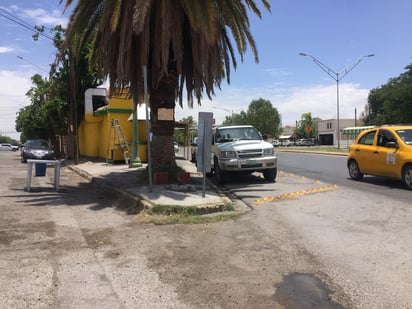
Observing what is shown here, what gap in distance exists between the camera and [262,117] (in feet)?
320

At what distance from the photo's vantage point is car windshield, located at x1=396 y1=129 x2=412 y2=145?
1131cm

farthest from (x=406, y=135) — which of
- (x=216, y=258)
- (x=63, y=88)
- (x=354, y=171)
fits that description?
(x=63, y=88)

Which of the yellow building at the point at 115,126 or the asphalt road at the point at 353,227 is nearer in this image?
the asphalt road at the point at 353,227

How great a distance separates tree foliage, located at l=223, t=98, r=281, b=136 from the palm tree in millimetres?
82999

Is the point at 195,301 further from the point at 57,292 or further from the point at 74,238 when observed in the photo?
the point at 74,238

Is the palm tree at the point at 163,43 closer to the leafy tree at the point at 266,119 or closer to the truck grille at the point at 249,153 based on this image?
the truck grille at the point at 249,153

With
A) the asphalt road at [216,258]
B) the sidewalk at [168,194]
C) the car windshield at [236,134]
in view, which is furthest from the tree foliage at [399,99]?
the asphalt road at [216,258]

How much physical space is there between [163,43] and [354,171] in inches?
279

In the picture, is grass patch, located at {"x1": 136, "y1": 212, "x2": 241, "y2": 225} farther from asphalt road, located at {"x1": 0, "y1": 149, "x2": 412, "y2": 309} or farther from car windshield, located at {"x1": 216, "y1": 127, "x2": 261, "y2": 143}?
car windshield, located at {"x1": 216, "y1": 127, "x2": 261, "y2": 143}

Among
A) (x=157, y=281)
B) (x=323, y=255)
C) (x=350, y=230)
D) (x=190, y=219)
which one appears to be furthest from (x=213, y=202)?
(x=157, y=281)

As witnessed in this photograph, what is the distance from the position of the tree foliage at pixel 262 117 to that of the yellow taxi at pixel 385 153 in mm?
82898

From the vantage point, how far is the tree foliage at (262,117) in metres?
97.2

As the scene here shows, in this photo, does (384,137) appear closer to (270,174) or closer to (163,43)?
(270,174)

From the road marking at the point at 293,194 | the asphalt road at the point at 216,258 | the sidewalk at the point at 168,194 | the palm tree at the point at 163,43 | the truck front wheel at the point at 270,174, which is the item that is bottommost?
the asphalt road at the point at 216,258
